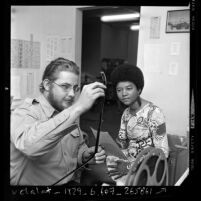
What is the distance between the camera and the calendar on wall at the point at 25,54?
0.98m

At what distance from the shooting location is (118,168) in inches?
41.4

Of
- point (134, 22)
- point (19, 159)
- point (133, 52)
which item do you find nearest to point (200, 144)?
point (133, 52)

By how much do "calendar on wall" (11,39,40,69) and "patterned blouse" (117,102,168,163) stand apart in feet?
1.43

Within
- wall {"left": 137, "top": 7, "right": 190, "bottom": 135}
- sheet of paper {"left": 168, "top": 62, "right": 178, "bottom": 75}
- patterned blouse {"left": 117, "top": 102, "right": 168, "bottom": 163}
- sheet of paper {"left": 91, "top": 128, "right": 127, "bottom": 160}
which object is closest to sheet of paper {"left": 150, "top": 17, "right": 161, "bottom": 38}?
wall {"left": 137, "top": 7, "right": 190, "bottom": 135}

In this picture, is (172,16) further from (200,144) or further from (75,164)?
(75,164)

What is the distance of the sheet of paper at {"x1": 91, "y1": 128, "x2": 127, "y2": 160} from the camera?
1.04m

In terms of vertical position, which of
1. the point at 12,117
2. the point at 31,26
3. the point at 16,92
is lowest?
the point at 12,117

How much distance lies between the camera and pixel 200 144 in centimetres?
114

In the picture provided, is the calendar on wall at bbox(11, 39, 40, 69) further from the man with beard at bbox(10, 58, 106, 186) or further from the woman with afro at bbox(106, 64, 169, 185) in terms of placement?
the woman with afro at bbox(106, 64, 169, 185)

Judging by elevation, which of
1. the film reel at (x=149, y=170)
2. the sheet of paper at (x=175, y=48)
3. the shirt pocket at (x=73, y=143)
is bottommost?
the film reel at (x=149, y=170)

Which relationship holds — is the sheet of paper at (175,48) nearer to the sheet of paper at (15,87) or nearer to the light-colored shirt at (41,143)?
the light-colored shirt at (41,143)

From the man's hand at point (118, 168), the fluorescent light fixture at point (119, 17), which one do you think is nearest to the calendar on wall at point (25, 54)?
the fluorescent light fixture at point (119, 17)

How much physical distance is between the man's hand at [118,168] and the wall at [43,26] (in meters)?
0.45

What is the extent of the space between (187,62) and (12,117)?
0.77m
